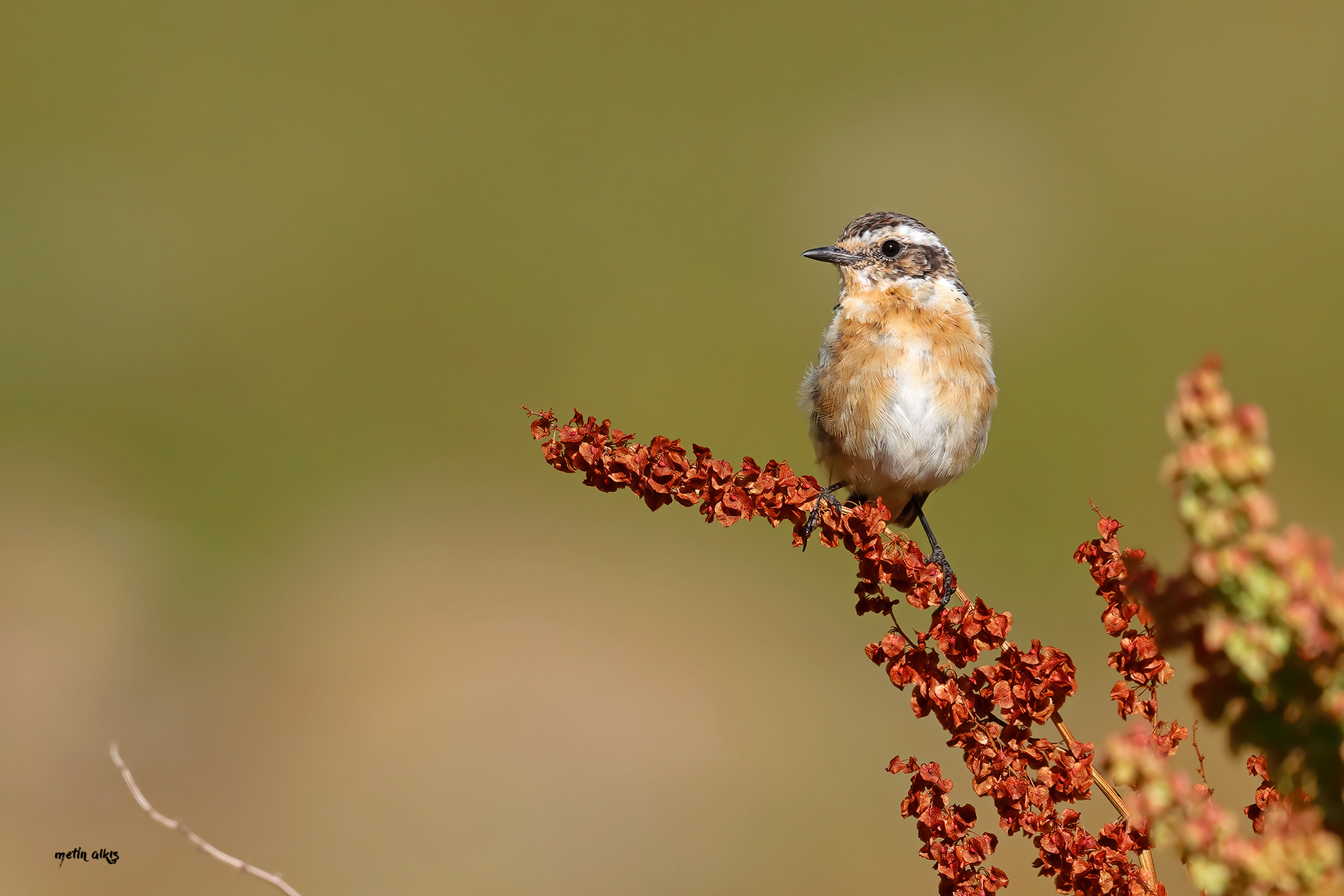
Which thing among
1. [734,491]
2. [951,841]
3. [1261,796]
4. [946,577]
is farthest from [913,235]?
[1261,796]

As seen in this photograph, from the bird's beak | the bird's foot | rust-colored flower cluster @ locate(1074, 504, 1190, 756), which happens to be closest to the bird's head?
the bird's beak

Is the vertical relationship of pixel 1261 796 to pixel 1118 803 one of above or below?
above

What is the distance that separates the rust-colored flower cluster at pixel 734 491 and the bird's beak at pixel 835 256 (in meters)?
2.41

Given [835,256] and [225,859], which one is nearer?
[225,859]

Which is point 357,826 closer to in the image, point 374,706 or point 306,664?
point 374,706

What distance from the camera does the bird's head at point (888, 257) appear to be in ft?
18.5

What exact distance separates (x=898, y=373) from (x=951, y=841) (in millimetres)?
2819

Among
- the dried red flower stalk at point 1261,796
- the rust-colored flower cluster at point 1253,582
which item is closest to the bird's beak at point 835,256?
the dried red flower stalk at point 1261,796

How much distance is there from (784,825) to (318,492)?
760 cm

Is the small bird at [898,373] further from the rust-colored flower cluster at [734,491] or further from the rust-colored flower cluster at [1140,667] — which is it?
the rust-colored flower cluster at [1140,667]

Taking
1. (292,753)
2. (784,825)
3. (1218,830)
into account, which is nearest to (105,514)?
(292,753)

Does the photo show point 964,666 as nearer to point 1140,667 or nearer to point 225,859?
point 1140,667

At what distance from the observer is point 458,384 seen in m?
15.4

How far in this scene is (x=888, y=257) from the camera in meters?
5.67
